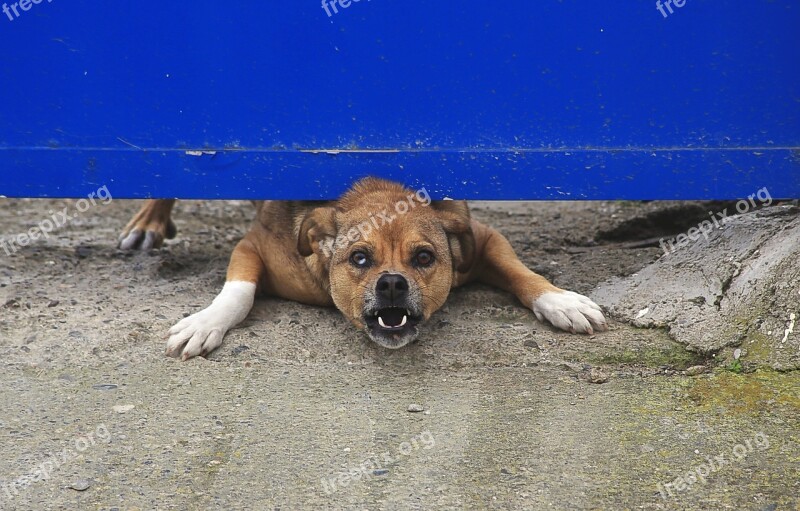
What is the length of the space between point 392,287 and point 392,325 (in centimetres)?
19

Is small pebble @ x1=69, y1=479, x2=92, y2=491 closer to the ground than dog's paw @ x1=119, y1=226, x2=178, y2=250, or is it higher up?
closer to the ground

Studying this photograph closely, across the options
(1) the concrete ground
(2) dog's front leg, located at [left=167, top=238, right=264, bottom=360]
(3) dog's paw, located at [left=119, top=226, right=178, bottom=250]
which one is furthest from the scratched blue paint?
(3) dog's paw, located at [left=119, top=226, right=178, bottom=250]

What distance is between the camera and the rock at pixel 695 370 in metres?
3.53

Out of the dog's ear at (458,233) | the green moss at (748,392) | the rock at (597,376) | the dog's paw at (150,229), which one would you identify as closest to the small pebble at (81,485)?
the rock at (597,376)

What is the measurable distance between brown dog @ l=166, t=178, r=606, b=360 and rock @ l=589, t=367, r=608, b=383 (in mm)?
308

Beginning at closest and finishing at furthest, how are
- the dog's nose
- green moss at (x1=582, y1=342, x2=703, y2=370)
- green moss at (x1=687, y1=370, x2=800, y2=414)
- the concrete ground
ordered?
the concrete ground
green moss at (x1=687, y1=370, x2=800, y2=414)
green moss at (x1=582, y1=342, x2=703, y2=370)
the dog's nose

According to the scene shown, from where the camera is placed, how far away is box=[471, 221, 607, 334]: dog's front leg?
12.8 ft

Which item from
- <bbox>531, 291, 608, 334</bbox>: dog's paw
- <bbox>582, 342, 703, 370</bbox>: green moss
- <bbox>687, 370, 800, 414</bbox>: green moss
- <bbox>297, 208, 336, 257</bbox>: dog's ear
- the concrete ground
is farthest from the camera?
<bbox>297, 208, 336, 257</bbox>: dog's ear

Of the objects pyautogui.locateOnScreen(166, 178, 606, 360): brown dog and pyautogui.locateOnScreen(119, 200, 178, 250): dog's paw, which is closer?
pyautogui.locateOnScreen(166, 178, 606, 360): brown dog

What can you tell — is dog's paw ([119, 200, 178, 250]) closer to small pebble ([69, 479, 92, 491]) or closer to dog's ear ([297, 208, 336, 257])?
dog's ear ([297, 208, 336, 257])

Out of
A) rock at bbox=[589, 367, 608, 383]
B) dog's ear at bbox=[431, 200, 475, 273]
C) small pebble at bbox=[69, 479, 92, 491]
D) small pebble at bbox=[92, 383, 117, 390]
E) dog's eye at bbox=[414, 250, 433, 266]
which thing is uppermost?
dog's ear at bbox=[431, 200, 475, 273]

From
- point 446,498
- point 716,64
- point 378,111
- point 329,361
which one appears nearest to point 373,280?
point 329,361

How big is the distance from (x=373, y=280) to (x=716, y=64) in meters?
1.64

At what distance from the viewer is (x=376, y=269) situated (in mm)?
3895
